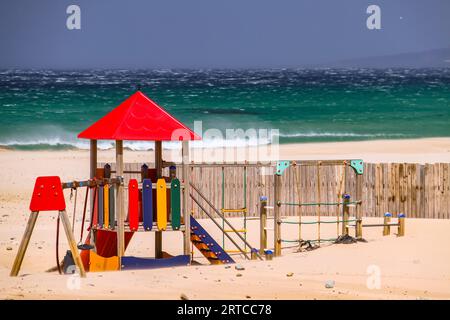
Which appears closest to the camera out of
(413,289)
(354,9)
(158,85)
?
(413,289)

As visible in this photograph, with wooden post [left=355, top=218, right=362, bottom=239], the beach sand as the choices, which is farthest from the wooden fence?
wooden post [left=355, top=218, right=362, bottom=239]

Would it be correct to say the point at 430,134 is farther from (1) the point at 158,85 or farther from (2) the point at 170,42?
(2) the point at 170,42

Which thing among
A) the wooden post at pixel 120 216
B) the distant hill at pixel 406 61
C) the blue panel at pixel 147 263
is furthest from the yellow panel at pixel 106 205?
the distant hill at pixel 406 61

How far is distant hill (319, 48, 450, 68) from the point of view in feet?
409

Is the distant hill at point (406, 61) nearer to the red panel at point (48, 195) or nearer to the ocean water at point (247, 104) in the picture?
the ocean water at point (247, 104)

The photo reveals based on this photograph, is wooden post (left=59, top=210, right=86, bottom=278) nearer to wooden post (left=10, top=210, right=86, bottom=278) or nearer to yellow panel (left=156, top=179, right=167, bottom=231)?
wooden post (left=10, top=210, right=86, bottom=278)

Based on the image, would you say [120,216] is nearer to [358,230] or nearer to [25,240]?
[25,240]

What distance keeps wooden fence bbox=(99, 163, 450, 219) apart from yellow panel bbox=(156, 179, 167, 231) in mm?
4789

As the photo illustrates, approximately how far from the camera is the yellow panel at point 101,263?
15.0 m

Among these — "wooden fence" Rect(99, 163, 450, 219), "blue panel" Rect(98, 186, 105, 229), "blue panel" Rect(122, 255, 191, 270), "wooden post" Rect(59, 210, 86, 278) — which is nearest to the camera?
"wooden post" Rect(59, 210, 86, 278)

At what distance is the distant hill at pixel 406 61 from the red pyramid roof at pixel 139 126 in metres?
108

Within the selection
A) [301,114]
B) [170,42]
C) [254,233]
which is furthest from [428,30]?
[254,233]

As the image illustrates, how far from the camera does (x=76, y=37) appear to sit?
129m

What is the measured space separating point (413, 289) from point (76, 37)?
118405 mm
